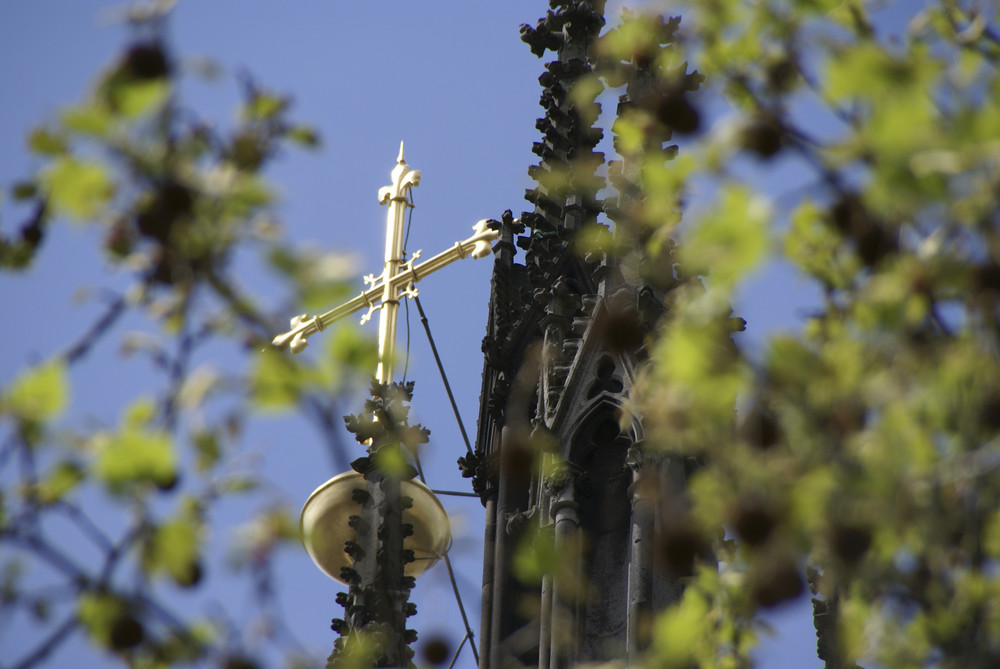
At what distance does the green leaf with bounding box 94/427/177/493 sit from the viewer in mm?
7629

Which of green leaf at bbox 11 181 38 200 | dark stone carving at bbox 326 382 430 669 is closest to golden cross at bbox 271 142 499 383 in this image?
dark stone carving at bbox 326 382 430 669

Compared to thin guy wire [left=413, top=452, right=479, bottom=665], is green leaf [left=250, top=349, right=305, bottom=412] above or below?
below

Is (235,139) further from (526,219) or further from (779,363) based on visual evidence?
(526,219)

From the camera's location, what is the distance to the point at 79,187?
8.12 metres

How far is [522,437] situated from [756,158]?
26.8 feet

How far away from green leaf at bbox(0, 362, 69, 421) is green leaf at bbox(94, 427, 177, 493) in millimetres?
411

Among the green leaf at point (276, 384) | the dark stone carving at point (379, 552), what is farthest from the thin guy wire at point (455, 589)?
the green leaf at point (276, 384)

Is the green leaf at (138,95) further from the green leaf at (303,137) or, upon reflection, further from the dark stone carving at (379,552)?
the dark stone carving at (379,552)

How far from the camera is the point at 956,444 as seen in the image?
7.82m

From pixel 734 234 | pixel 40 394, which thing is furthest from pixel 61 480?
pixel 734 234

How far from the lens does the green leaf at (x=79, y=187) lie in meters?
8.13

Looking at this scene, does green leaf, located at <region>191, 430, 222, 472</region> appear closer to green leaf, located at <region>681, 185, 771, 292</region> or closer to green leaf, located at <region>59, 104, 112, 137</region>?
green leaf, located at <region>59, 104, 112, 137</region>

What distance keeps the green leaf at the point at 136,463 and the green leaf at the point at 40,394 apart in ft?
1.35

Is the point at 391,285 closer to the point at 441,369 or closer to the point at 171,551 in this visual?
the point at 441,369
